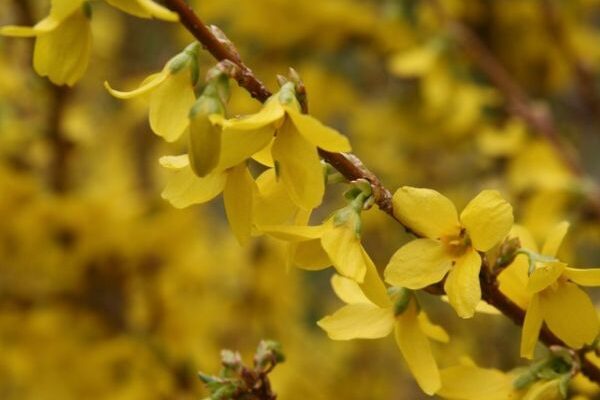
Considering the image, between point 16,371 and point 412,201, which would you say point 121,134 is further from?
point 412,201

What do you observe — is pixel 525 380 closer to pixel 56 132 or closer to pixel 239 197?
pixel 239 197

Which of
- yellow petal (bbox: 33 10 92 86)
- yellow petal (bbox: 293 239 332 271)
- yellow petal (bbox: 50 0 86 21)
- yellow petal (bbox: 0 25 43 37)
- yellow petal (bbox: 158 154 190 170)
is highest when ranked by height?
yellow petal (bbox: 50 0 86 21)

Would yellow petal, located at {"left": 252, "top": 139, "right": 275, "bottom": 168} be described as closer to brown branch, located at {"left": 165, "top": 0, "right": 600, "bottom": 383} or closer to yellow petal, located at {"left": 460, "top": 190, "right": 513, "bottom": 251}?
brown branch, located at {"left": 165, "top": 0, "right": 600, "bottom": 383}

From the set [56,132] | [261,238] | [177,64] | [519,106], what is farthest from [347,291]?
[261,238]

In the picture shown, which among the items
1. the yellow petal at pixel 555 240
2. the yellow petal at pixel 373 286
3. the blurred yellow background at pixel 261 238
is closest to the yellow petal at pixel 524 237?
the yellow petal at pixel 555 240

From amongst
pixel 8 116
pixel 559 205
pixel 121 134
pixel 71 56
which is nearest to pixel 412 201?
pixel 71 56

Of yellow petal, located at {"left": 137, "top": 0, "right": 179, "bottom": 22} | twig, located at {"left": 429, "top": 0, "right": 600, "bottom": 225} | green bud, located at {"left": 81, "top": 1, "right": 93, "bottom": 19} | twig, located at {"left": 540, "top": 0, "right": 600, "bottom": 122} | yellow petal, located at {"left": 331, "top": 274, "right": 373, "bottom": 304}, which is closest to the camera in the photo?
yellow petal, located at {"left": 137, "top": 0, "right": 179, "bottom": 22}

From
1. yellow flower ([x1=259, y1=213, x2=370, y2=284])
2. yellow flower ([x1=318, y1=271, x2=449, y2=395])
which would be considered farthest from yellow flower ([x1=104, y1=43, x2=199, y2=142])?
yellow flower ([x1=318, y1=271, x2=449, y2=395])
